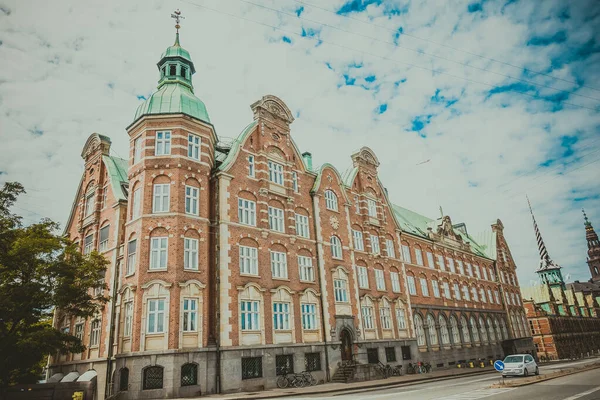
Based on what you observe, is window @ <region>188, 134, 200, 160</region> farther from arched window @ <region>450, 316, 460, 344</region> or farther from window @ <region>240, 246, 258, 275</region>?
arched window @ <region>450, 316, 460, 344</region>

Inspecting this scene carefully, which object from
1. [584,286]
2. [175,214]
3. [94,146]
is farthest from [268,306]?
[584,286]

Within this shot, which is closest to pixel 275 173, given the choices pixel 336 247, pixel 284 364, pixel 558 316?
→ pixel 336 247

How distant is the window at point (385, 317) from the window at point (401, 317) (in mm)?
1584

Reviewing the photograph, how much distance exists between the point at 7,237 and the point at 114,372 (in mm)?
10061

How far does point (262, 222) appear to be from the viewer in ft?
105

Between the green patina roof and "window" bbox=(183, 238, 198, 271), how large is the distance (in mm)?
7653

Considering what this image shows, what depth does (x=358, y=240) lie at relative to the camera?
4194 centimetres

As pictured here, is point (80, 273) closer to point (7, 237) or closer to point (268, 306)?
point (7, 237)

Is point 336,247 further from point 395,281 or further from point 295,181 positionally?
point 395,281

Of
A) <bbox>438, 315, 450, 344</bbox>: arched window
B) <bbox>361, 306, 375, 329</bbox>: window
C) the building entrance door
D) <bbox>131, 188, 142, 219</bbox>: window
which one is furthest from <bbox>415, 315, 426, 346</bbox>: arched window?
<bbox>131, 188, 142, 219</bbox>: window

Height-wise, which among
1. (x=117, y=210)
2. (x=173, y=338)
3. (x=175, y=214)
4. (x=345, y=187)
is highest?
(x=345, y=187)

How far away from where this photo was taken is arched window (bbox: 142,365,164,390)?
918 inches

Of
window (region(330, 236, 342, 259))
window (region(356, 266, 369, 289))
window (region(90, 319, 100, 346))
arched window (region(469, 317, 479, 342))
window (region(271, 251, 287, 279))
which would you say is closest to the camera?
window (region(90, 319, 100, 346))

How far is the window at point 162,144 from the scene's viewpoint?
2862cm
